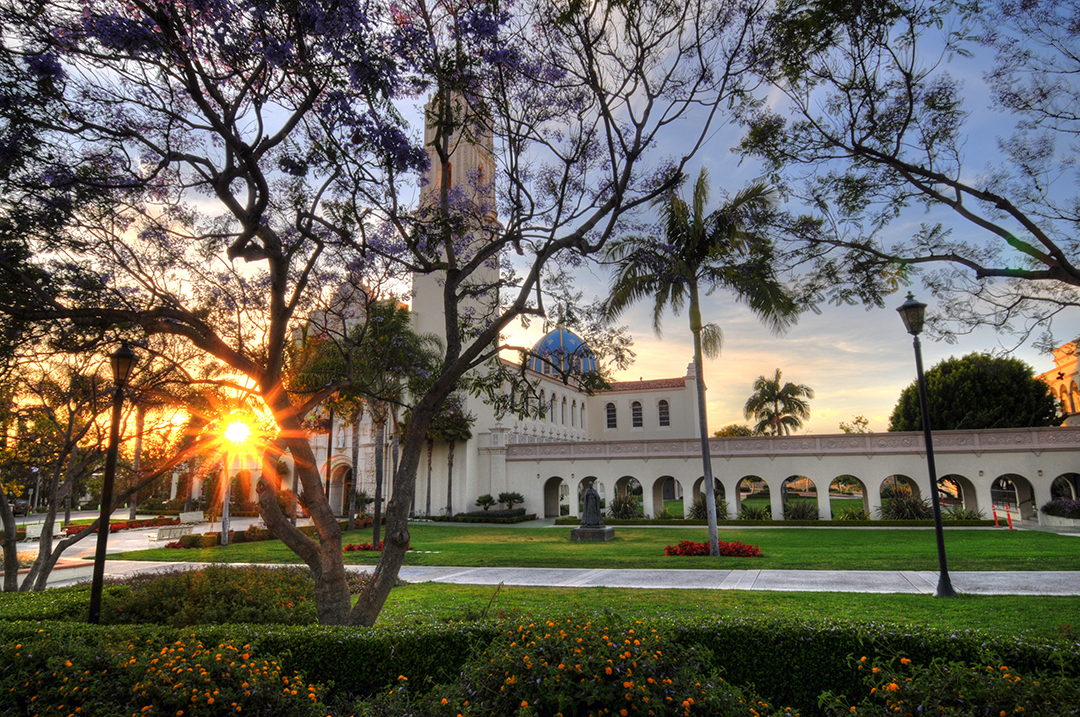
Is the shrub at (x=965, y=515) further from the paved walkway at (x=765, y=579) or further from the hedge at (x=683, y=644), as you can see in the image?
the hedge at (x=683, y=644)

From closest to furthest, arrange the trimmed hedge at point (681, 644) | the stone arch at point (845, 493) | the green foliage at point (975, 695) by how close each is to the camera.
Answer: the green foliage at point (975, 695) < the trimmed hedge at point (681, 644) < the stone arch at point (845, 493)

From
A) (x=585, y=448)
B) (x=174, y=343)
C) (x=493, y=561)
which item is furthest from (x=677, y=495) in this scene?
(x=174, y=343)

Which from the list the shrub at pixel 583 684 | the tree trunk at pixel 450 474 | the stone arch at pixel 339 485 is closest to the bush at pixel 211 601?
the shrub at pixel 583 684

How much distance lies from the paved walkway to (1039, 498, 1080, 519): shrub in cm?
1655

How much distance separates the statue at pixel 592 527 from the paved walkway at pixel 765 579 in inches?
271

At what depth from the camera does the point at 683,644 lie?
569 centimetres

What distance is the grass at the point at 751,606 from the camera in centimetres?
801

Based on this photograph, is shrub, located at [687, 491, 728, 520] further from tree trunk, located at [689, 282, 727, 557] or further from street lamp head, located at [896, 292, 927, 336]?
street lamp head, located at [896, 292, 927, 336]

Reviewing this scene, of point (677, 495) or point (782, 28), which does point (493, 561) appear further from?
point (677, 495)

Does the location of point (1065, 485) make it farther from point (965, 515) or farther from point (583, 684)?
point (583, 684)

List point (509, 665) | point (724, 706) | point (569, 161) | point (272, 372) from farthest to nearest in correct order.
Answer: point (569, 161) < point (272, 372) < point (509, 665) < point (724, 706)

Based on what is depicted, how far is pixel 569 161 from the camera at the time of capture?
28.5 ft

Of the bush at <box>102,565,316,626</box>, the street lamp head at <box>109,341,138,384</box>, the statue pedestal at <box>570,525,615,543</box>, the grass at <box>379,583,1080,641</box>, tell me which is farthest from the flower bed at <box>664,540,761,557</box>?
the street lamp head at <box>109,341,138,384</box>

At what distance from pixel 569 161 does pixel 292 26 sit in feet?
12.7
